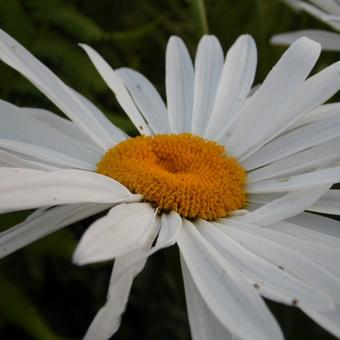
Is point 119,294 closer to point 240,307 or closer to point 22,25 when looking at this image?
point 240,307

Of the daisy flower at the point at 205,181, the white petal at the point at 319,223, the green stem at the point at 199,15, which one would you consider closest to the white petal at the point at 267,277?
the daisy flower at the point at 205,181

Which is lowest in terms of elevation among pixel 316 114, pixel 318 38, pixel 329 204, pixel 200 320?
pixel 200 320

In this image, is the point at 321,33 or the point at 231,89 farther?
the point at 321,33

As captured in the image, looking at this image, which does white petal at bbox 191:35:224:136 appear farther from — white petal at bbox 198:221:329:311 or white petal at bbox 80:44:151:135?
white petal at bbox 198:221:329:311

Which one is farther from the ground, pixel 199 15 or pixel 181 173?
pixel 199 15

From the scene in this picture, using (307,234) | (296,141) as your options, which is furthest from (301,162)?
(307,234)

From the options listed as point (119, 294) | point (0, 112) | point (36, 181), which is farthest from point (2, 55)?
point (119, 294)

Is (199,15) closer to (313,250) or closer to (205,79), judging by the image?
(205,79)
